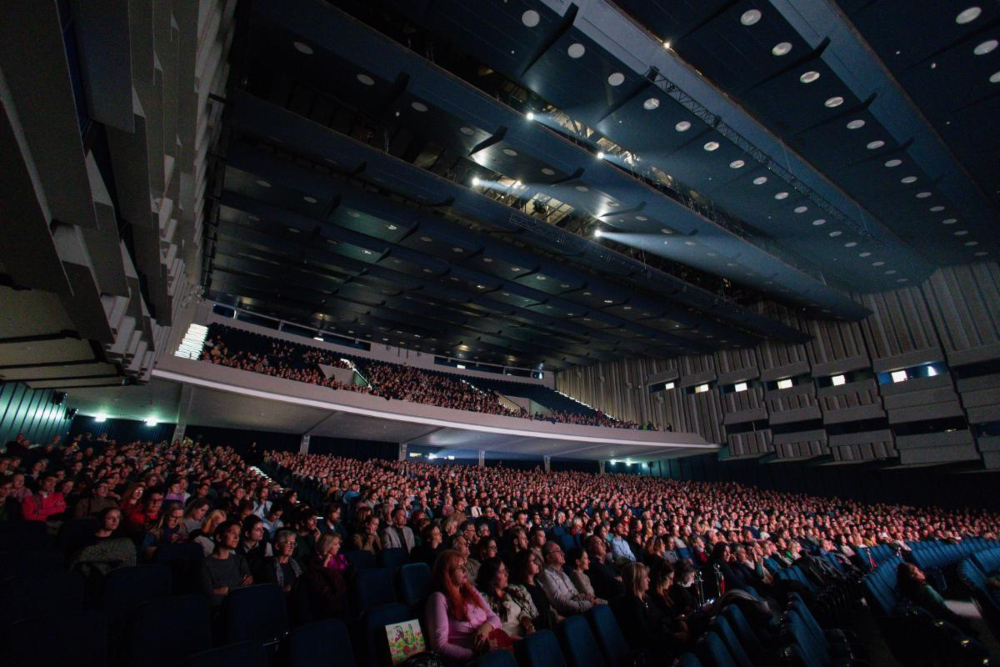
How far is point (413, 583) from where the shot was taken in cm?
308

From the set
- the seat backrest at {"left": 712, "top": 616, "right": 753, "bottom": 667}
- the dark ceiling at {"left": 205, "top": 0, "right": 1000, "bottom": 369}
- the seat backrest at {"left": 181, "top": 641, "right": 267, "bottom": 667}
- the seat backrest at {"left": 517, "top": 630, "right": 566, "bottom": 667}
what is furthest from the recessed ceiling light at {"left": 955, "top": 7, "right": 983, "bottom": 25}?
the seat backrest at {"left": 181, "top": 641, "right": 267, "bottom": 667}

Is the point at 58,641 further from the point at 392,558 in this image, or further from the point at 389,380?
the point at 389,380

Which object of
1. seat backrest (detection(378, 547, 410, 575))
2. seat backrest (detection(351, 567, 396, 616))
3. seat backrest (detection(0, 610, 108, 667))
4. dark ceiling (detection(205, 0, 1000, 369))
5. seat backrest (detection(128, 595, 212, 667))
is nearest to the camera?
seat backrest (detection(0, 610, 108, 667))

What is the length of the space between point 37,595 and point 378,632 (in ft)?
5.00

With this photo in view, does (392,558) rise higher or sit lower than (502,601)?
higher

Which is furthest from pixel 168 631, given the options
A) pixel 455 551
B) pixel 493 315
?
pixel 493 315

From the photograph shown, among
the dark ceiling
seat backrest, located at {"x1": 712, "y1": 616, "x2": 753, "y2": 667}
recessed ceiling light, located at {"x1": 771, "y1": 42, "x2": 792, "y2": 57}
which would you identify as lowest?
seat backrest, located at {"x1": 712, "y1": 616, "x2": 753, "y2": 667}

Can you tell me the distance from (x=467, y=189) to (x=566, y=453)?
14148mm

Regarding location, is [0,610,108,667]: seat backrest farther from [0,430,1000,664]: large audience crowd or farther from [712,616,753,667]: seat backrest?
[712,616,753,667]: seat backrest

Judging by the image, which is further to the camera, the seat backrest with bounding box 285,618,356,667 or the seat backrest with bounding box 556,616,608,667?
the seat backrest with bounding box 556,616,608,667

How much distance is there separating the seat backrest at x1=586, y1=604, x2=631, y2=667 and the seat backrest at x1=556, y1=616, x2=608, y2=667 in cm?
13

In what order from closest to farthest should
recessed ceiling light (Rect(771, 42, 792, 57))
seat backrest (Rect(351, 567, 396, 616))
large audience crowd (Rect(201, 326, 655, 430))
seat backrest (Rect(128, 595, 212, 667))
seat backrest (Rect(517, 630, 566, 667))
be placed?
seat backrest (Rect(128, 595, 212, 667)) → seat backrest (Rect(517, 630, 566, 667)) → seat backrest (Rect(351, 567, 396, 616)) → recessed ceiling light (Rect(771, 42, 792, 57)) → large audience crowd (Rect(201, 326, 655, 430))

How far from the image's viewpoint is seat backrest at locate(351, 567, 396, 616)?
9.54 ft

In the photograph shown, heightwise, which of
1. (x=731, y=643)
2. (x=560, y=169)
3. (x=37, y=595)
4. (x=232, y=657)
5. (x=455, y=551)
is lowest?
(x=731, y=643)
